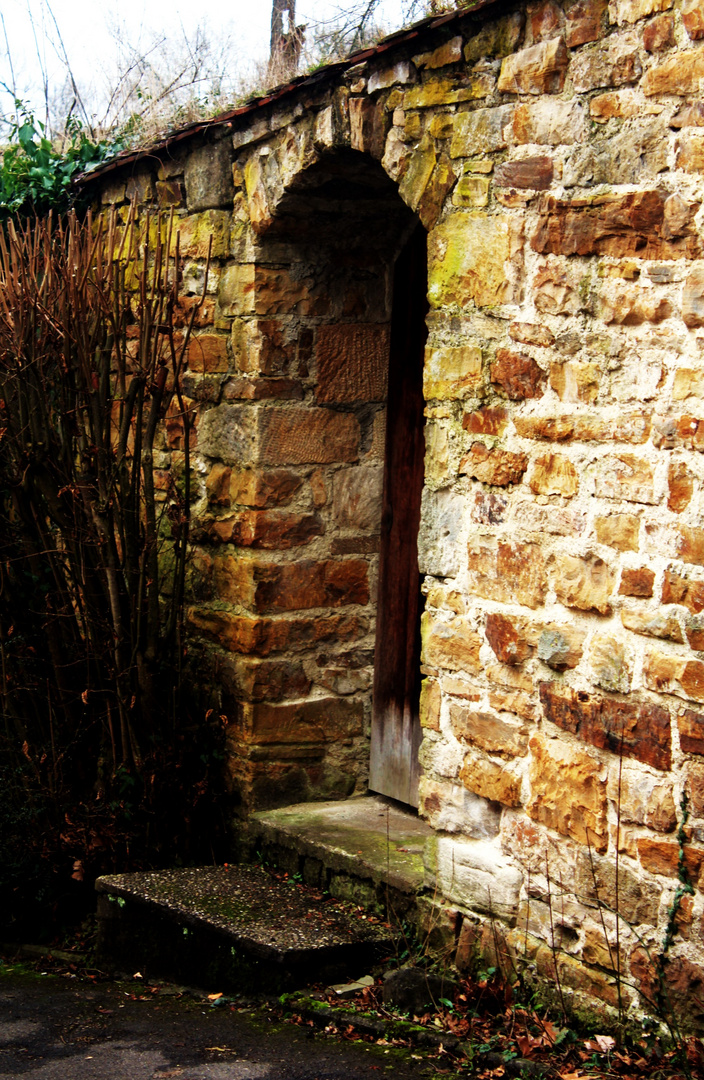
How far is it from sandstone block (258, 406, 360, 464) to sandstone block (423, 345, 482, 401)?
1.05 meters

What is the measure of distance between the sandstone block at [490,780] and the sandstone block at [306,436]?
1.57 m

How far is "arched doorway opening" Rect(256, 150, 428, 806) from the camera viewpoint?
4543 mm

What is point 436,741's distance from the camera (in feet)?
11.9

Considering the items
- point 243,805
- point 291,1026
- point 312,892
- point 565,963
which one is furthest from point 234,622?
point 565,963

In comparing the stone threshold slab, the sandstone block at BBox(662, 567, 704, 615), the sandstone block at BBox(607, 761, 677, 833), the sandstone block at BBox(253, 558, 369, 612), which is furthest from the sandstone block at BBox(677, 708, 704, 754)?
the sandstone block at BBox(253, 558, 369, 612)

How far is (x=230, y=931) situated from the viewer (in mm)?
3752

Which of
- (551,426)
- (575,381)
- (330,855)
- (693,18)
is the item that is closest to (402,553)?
(330,855)

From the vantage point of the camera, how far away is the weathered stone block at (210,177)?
4.63 metres

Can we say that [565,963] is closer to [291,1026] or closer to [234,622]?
[291,1026]

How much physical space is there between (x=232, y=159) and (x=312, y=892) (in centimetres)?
279

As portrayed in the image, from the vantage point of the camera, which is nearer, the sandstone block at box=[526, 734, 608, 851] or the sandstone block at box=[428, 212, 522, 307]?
the sandstone block at box=[526, 734, 608, 851]

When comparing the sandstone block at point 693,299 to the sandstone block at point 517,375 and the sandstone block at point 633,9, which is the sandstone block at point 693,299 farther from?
the sandstone block at point 633,9

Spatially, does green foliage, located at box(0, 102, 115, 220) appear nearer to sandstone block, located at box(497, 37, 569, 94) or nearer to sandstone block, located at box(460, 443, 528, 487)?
sandstone block, located at box(497, 37, 569, 94)

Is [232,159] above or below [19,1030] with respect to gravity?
above
